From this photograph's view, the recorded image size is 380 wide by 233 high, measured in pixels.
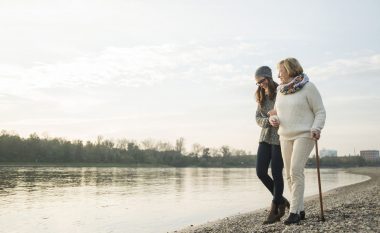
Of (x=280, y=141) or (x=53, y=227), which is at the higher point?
(x=280, y=141)

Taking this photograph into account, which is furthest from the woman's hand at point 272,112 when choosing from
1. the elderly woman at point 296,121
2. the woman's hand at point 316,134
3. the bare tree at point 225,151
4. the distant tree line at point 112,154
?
the bare tree at point 225,151

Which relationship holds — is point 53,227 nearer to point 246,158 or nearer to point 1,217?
point 1,217


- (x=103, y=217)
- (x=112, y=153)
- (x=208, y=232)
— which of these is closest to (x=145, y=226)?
(x=103, y=217)

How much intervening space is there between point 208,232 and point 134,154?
132145 millimetres

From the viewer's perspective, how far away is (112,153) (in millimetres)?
129750

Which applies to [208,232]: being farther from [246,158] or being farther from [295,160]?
[246,158]

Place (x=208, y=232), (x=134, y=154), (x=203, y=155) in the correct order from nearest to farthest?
(x=208, y=232)
(x=134, y=154)
(x=203, y=155)

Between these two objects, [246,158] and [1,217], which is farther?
[246,158]

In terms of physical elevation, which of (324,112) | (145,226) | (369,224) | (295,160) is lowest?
(145,226)

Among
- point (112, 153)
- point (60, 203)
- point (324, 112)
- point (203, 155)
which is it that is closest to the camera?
point (324, 112)

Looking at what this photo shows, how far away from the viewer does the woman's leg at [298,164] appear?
572 centimetres

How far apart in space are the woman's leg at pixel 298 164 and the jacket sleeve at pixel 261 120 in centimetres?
79

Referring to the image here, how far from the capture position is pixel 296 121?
19.1 feet

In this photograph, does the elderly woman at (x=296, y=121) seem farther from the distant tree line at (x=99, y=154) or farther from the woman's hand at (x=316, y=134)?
the distant tree line at (x=99, y=154)
